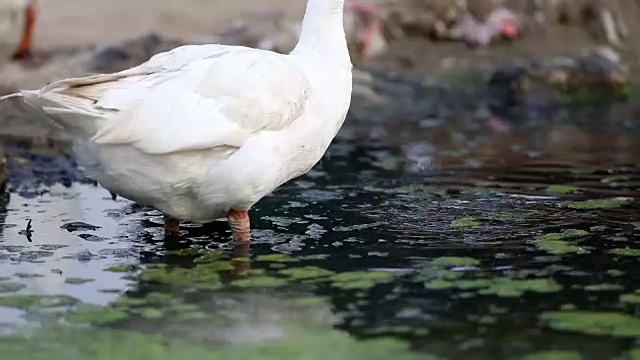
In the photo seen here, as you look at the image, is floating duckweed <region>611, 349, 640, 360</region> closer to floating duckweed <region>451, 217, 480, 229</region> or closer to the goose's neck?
floating duckweed <region>451, 217, 480, 229</region>

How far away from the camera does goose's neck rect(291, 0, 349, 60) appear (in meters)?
5.65

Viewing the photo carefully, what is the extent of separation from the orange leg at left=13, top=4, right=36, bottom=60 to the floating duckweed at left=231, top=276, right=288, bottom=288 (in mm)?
7186

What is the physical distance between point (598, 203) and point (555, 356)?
2.65m

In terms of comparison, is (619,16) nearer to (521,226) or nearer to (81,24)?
(81,24)

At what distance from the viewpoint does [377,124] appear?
10086 mm

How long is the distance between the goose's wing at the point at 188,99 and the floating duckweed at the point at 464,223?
1036 millimetres

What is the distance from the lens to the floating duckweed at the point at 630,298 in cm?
438

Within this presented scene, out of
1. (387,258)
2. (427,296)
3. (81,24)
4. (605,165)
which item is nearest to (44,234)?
(387,258)

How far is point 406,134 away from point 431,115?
1206mm

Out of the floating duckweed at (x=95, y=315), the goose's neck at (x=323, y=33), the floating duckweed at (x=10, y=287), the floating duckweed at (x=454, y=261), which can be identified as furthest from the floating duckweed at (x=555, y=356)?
the goose's neck at (x=323, y=33)

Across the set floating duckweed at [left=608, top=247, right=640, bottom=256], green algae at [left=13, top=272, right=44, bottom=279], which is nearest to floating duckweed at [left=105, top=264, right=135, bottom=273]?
green algae at [left=13, top=272, right=44, bottom=279]

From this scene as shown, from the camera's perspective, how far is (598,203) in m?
6.28

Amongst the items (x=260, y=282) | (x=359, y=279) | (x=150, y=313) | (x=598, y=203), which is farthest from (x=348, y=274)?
(x=598, y=203)

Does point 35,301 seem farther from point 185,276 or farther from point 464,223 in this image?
point 464,223
